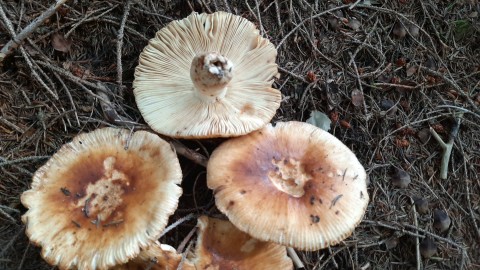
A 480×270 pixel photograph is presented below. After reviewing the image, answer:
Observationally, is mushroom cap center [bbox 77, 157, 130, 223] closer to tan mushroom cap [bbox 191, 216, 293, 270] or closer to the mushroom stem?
tan mushroom cap [bbox 191, 216, 293, 270]

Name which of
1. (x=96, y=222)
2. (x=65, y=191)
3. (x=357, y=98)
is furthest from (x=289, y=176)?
(x=65, y=191)

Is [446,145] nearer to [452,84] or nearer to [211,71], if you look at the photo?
[452,84]

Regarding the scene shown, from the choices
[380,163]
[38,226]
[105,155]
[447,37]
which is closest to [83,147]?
[105,155]

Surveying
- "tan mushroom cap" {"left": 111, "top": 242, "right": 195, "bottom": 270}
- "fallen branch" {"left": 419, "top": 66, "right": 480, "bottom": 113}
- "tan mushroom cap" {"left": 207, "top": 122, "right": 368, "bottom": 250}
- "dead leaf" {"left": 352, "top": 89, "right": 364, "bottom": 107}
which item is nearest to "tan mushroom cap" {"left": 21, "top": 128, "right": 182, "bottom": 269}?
"tan mushroom cap" {"left": 111, "top": 242, "right": 195, "bottom": 270}

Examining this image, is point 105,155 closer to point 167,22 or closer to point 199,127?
point 199,127

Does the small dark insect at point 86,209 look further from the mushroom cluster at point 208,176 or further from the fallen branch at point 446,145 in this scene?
the fallen branch at point 446,145

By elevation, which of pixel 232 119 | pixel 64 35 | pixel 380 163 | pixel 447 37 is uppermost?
pixel 64 35

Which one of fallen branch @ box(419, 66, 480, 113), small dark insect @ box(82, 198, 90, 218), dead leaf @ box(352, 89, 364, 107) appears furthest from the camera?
fallen branch @ box(419, 66, 480, 113)
